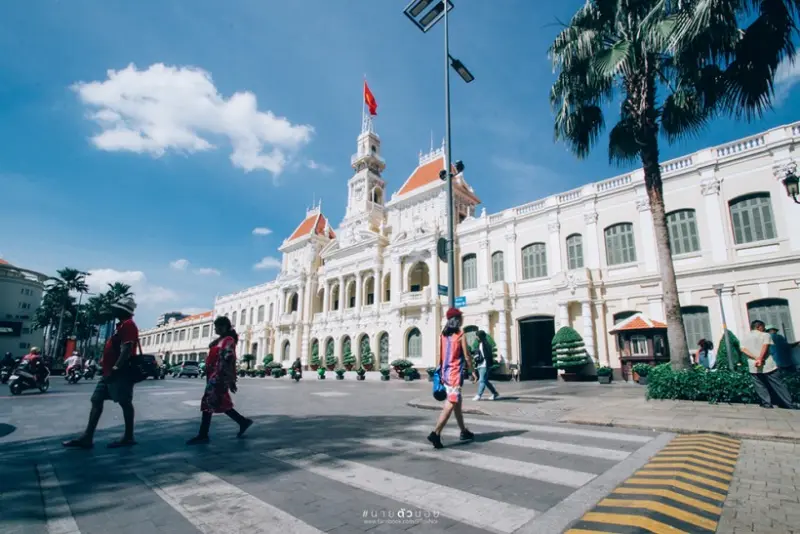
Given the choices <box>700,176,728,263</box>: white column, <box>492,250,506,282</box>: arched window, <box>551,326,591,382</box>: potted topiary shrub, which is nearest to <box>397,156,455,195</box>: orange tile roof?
<box>492,250,506,282</box>: arched window

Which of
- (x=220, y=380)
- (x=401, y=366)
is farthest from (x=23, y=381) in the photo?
(x=401, y=366)

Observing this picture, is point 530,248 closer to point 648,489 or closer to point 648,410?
point 648,410

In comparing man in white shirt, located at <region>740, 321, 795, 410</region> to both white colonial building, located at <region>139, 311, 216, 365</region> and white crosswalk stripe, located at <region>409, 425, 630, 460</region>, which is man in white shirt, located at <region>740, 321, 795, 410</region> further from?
white colonial building, located at <region>139, 311, 216, 365</region>

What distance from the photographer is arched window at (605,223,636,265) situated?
20.5m

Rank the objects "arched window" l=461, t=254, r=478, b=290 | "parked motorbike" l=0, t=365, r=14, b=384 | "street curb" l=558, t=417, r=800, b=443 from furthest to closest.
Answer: "arched window" l=461, t=254, r=478, b=290 → "parked motorbike" l=0, t=365, r=14, b=384 → "street curb" l=558, t=417, r=800, b=443

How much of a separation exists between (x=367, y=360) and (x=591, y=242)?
19209 millimetres

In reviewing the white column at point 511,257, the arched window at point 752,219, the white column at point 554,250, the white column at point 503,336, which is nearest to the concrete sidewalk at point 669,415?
the arched window at point 752,219

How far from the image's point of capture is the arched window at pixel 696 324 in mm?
17641

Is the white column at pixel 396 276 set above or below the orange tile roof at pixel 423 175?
below

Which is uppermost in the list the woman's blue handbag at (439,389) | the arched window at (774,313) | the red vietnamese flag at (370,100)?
the red vietnamese flag at (370,100)

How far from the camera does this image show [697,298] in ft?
59.2

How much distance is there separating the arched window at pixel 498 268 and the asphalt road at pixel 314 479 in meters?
19.8

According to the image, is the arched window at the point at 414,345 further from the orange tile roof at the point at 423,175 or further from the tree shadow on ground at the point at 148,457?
the tree shadow on ground at the point at 148,457

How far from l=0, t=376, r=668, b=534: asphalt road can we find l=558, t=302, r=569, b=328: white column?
651 inches
